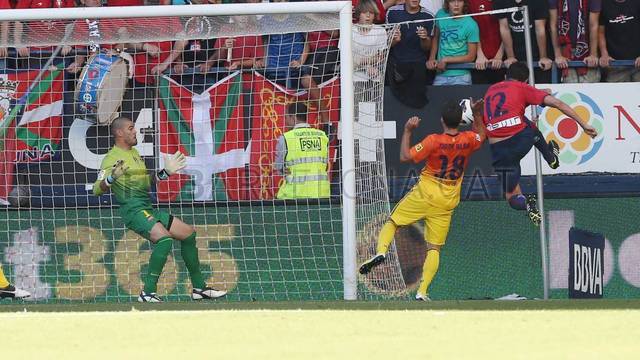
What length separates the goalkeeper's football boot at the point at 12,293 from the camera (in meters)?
14.3

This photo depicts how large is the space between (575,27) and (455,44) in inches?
53.6

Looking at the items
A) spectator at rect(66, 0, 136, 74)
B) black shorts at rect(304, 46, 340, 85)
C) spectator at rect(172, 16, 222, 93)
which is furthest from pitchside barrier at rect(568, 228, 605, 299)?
spectator at rect(66, 0, 136, 74)

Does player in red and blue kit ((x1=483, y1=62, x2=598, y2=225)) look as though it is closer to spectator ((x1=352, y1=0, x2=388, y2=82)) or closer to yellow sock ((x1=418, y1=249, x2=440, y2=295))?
yellow sock ((x1=418, y1=249, x2=440, y2=295))

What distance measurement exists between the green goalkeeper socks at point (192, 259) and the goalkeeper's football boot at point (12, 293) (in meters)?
1.65

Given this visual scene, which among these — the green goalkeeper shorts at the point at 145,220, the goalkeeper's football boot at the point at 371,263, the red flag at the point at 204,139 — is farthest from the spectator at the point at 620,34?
the green goalkeeper shorts at the point at 145,220

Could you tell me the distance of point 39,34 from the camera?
14.4 m

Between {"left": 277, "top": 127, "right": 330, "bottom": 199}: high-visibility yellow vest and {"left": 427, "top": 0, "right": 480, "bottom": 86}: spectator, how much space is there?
58.3 inches

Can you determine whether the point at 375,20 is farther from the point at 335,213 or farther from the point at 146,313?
the point at 146,313

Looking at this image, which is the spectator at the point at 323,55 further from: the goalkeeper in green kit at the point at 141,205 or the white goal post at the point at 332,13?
the goalkeeper in green kit at the point at 141,205

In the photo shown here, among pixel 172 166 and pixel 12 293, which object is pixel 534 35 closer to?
pixel 172 166

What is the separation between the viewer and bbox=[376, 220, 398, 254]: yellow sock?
14.0 metres

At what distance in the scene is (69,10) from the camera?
14.1 metres

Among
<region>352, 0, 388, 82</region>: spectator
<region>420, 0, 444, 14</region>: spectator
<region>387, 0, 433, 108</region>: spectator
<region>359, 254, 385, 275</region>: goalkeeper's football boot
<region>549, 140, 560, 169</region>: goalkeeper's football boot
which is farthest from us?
<region>420, 0, 444, 14</region>: spectator

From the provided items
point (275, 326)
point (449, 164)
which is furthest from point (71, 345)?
point (449, 164)
